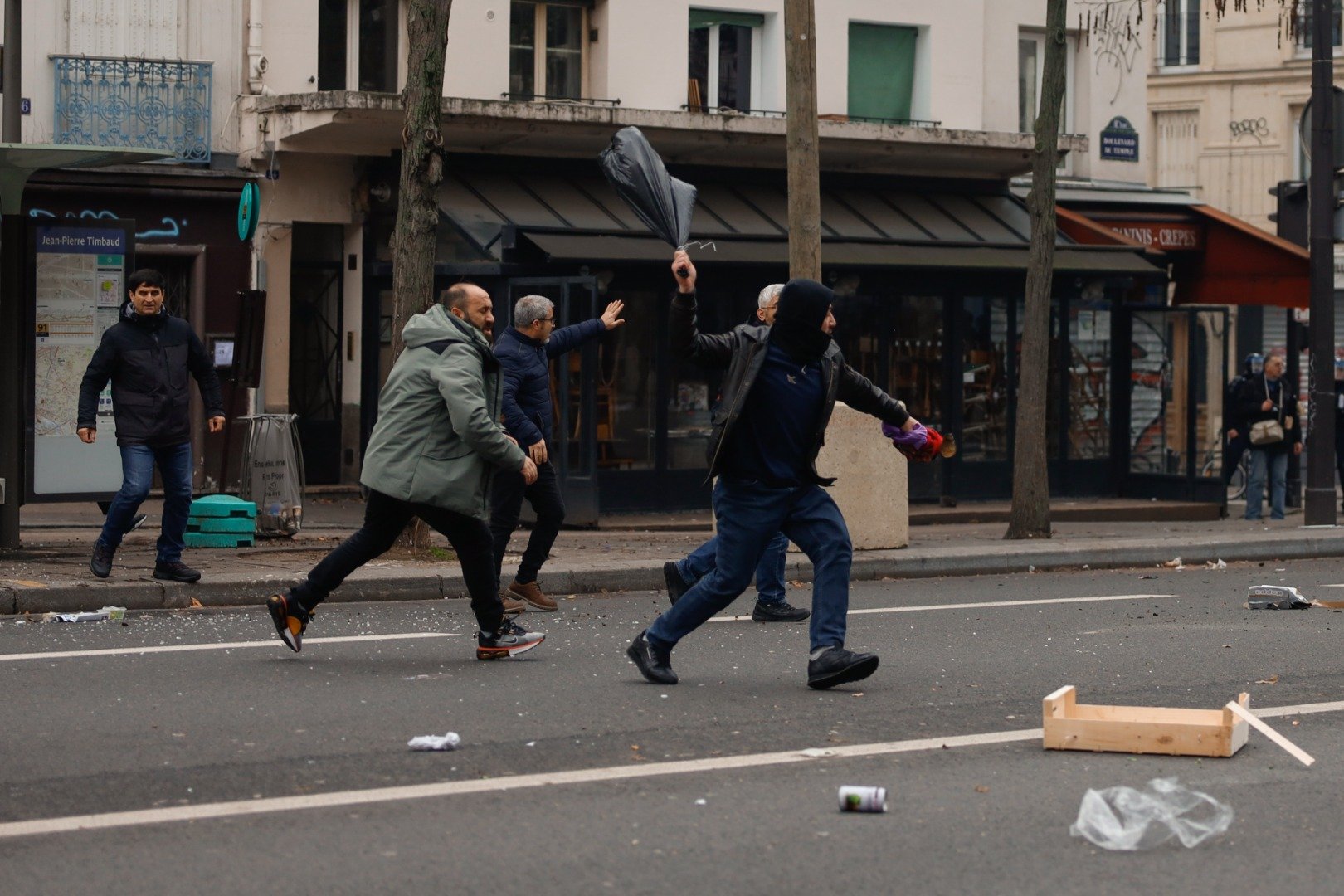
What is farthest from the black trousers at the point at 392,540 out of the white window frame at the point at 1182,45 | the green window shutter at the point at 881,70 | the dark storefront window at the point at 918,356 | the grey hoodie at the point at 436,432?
the white window frame at the point at 1182,45

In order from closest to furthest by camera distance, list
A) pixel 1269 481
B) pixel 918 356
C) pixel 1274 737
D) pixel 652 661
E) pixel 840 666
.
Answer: pixel 1274 737
pixel 840 666
pixel 652 661
pixel 1269 481
pixel 918 356

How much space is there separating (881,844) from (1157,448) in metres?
17.3

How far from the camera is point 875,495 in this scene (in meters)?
15.6

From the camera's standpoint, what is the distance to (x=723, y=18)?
2162 centimetres

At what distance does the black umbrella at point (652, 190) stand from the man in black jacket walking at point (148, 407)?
3.27 metres

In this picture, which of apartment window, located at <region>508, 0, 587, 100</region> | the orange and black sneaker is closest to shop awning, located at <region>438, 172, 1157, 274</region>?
apartment window, located at <region>508, 0, 587, 100</region>

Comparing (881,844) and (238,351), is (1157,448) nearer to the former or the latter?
(238,351)

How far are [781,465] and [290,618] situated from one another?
7.99ft

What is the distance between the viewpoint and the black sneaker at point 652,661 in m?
8.39

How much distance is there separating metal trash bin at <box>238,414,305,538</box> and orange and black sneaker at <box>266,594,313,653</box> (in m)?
6.52

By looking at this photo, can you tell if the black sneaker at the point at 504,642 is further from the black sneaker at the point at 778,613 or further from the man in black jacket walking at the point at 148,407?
the man in black jacket walking at the point at 148,407

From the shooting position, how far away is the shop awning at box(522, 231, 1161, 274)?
18.1m

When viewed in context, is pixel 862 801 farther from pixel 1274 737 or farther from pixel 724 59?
pixel 724 59

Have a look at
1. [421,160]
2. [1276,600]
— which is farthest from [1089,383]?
[421,160]
